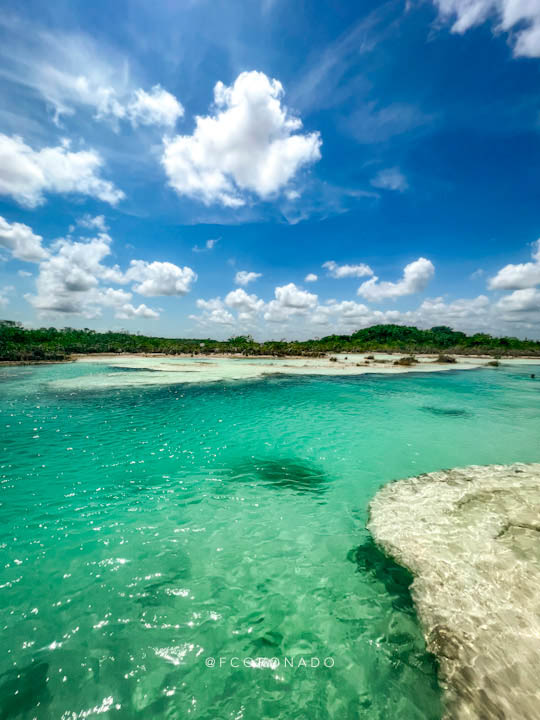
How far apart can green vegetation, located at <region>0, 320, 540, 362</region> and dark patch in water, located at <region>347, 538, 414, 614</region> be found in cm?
5852

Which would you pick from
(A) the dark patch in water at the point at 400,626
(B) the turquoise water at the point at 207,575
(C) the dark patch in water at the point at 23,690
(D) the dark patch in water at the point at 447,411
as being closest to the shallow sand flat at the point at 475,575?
(A) the dark patch in water at the point at 400,626

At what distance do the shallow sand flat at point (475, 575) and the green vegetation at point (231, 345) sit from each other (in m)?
59.3

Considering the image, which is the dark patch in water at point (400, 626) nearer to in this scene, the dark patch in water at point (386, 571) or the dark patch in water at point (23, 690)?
the dark patch in water at point (386, 571)

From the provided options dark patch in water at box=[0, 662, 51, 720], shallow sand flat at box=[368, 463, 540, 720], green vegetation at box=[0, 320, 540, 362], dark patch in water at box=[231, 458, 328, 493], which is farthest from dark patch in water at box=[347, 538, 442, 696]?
green vegetation at box=[0, 320, 540, 362]

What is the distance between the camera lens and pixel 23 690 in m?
3.39

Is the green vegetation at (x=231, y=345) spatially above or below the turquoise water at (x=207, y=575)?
above

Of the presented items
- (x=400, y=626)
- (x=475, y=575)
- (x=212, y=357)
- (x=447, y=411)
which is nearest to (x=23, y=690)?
(x=400, y=626)

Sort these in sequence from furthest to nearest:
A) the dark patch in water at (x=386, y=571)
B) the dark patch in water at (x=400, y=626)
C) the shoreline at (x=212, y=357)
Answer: the shoreline at (x=212, y=357)
the dark patch in water at (x=386, y=571)
the dark patch in water at (x=400, y=626)

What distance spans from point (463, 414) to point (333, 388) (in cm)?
1040

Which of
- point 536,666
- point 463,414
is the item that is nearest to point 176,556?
point 536,666

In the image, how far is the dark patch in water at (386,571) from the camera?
477cm

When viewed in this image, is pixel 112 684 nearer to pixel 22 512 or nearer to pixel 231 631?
pixel 231 631

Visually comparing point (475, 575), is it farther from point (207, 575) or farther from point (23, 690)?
point (23, 690)

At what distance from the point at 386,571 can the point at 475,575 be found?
1523 mm
